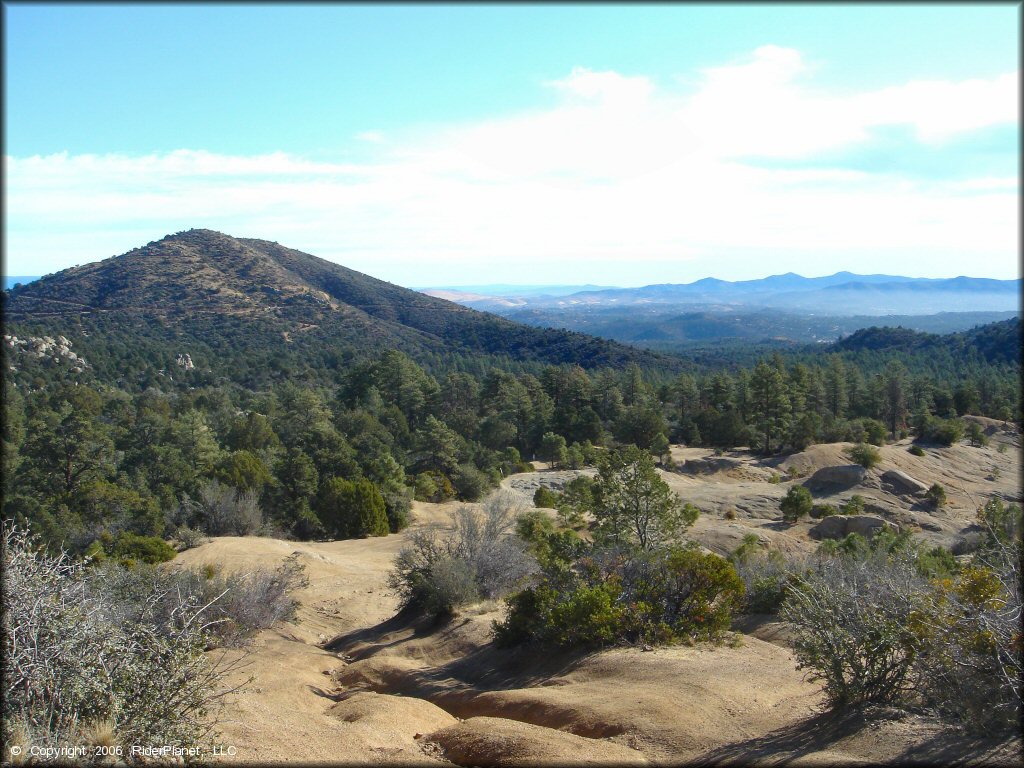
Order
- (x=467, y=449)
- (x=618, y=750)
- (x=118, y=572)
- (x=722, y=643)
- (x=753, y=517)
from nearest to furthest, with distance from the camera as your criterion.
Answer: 1. (x=618, y=750)
2. (x=722, y=643)
3. (x=118, y=572)
4. (x=753, y=517)
5. (x=467, y=449)

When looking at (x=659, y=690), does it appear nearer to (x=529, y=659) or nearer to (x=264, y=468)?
(x=529, y=659)

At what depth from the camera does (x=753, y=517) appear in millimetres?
30688

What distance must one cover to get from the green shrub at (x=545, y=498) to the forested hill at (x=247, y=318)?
140 ft

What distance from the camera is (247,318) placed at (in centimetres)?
8312

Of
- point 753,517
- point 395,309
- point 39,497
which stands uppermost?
point 395,309

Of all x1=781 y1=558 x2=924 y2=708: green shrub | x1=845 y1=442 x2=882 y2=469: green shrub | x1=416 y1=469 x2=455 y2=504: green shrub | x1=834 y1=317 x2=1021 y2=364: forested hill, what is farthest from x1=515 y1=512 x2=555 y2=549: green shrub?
x1=834 y1=317 x2=1021 y2=364: forested hill

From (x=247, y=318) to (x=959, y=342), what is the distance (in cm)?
9446

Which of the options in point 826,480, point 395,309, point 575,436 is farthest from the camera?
point 395,309

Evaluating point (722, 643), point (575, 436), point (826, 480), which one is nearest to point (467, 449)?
point (575, 436)

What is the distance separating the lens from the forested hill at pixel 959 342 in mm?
81688

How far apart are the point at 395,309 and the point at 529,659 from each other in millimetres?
97490

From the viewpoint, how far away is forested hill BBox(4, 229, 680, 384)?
72.1 meters

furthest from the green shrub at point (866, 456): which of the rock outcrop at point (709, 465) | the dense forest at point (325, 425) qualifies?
the dense forest at point (325, 425)

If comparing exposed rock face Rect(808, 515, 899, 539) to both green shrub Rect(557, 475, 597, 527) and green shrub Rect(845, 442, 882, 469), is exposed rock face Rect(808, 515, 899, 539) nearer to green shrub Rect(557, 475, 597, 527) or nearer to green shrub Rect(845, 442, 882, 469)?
green shrub Rect(845, 442, 882, 469)
